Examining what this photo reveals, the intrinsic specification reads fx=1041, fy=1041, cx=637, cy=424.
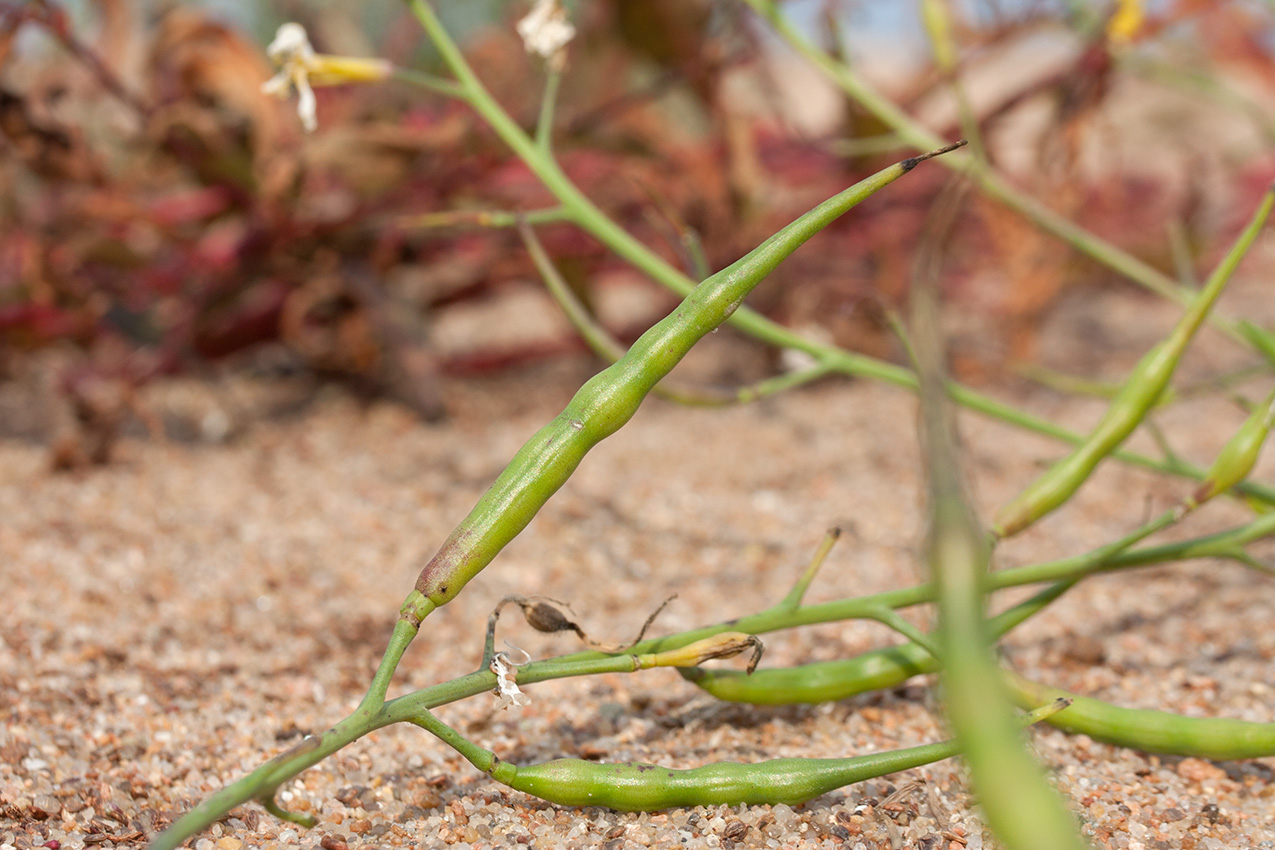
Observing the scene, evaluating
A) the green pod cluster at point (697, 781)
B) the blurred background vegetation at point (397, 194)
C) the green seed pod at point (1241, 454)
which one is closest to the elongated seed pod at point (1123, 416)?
the green seed pod at point (1241, 454)

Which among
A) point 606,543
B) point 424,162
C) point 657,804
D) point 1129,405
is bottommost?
point 657,804

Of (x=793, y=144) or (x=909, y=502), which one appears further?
(x=793, y=144)

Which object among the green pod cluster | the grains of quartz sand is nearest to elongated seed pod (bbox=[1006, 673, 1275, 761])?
the grains of quartz sand

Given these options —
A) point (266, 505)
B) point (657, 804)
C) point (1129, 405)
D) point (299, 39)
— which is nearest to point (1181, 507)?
point (1129, 405)

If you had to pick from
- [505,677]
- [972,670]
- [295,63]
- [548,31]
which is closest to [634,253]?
[548,31]

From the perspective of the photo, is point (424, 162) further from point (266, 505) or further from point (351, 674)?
point (351, 674)

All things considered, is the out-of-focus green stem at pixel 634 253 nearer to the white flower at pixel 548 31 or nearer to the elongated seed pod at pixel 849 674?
the white flower at pixel 548 31
